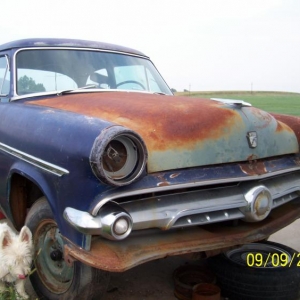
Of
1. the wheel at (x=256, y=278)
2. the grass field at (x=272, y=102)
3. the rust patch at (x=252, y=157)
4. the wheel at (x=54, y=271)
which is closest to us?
the wheel at (x=54, y=271)

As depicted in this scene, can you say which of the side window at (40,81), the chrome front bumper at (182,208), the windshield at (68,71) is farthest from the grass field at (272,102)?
the chrome front bumper at (182,208)

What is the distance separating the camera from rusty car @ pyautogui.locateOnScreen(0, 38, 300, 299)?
1.98 m

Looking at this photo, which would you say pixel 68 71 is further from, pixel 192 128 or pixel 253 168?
pixel 253 168

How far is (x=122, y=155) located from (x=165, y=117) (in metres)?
0.51

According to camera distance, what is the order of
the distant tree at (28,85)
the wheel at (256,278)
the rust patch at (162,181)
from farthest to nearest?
the distant tree at (28,85), the wheel at (256,278), the rust patch at (162,181)

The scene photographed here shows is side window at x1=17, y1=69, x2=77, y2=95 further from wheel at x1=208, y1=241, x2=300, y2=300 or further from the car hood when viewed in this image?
wheel at x1=208, y1=241, x2=300, y2=300

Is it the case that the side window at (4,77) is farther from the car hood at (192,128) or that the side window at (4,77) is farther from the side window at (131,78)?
the side window at (131,78)

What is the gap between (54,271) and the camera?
96.7 inches

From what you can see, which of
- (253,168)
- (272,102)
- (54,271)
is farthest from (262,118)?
(272,102)

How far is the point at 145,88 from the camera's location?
3928 millimetres

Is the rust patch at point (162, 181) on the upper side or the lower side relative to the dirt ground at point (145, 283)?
upper

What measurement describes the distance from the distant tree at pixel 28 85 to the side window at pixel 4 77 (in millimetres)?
135

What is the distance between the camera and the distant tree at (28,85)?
3328mm

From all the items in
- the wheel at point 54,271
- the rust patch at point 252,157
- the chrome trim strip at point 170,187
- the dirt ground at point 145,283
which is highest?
the rust patch at point 252,157
